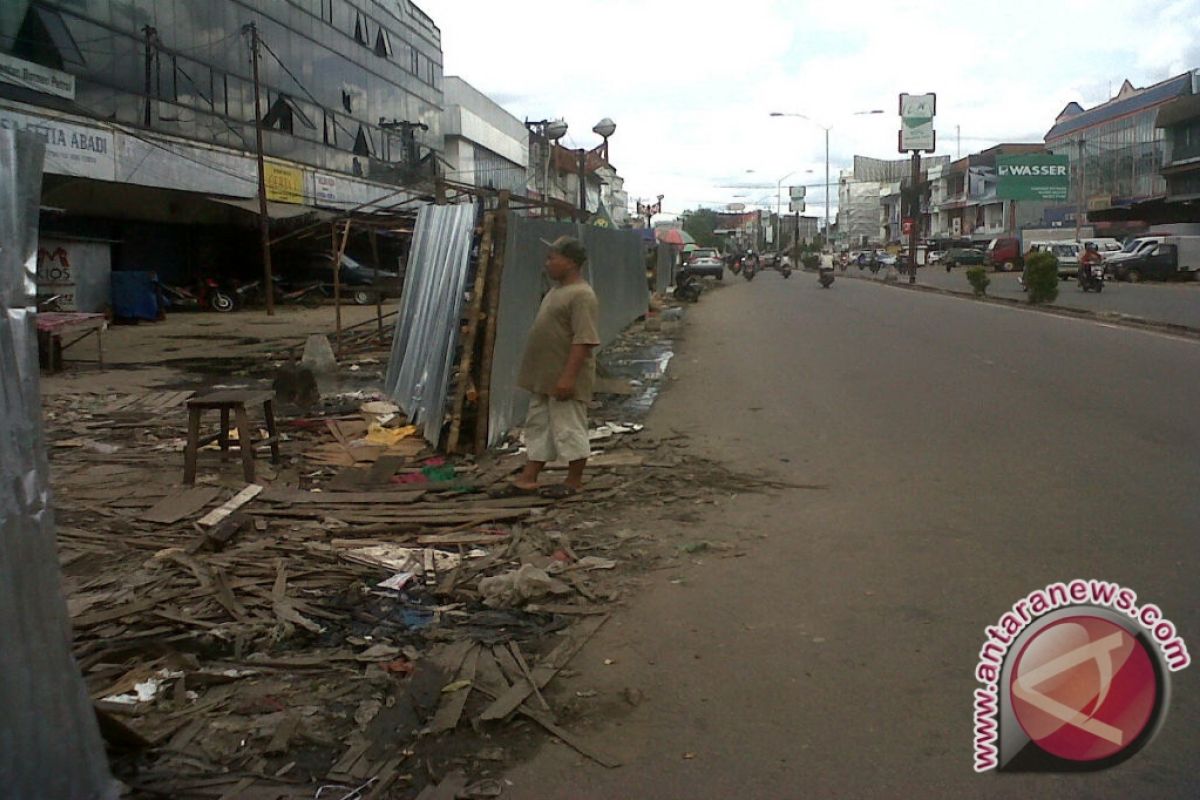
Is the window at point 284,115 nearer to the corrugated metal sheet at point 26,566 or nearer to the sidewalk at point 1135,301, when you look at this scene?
the sidewalk at point 1135,301

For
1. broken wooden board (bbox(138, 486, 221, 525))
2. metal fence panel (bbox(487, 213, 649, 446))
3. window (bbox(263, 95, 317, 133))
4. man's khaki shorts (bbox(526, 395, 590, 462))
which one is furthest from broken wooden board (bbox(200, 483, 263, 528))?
window (bbox(263, 95, 317, 133))

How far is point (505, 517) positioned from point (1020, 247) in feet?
191

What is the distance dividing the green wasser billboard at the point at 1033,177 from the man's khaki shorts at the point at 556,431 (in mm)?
60085

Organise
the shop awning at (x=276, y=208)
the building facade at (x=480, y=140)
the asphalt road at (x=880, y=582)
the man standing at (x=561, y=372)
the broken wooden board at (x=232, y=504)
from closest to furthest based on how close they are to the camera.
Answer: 1. the asphalt road at (x=880, y=582)
2. the broken wooden board at (x=232, y=504)
3. the man standing at (x=561, y=372)
4. the shop awning at (x=276, y=208)
5. the building facade at (x=480, y=140)

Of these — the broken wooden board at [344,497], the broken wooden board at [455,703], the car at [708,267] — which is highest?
the car at [708,267]

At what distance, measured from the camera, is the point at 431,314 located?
991 cm

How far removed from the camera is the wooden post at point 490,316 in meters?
8.35

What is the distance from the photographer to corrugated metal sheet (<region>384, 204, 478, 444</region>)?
881 centimetres

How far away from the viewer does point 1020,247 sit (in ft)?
193

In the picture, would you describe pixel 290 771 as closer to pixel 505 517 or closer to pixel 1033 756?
pixel 1033 756

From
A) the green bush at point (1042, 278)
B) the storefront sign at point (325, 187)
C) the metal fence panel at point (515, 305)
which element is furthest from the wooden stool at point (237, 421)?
the storefront sign at point (325, 187)

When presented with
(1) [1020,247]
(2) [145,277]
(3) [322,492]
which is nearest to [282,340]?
(2) [145,277]

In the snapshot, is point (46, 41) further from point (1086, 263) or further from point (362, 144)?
point (1086, 263)

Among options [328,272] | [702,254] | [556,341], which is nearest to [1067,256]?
[702,254]
